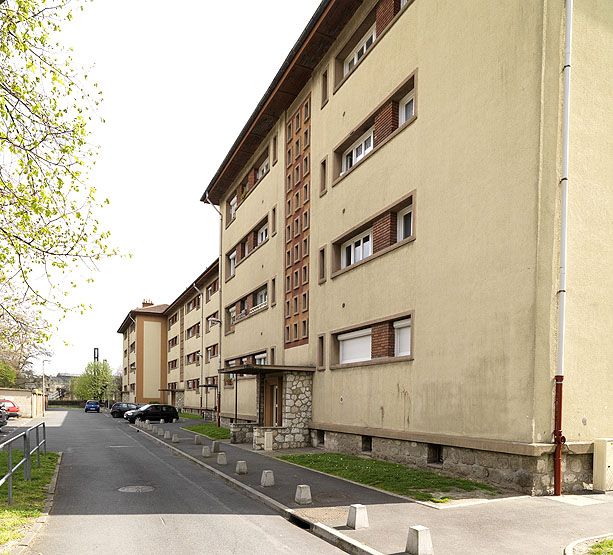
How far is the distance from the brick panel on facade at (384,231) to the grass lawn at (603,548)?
11113mm

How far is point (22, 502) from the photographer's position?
11.5 m

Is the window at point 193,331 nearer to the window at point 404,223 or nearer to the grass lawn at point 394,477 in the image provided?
the grass lawn at point 394,477

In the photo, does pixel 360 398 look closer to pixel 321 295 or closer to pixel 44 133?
pixel 321 295

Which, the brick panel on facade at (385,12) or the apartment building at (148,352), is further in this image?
the apartment building at (148,352)

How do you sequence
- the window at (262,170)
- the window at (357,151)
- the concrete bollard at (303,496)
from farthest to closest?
the window at (262,170)
the window at (357,151)
the concrete bollard at (303,496)

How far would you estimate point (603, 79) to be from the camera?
43.9 feet

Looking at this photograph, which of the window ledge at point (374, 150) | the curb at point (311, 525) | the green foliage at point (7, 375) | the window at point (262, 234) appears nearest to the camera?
the curb at point (311, 525)

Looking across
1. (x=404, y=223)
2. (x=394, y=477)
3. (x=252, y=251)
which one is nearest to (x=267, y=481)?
(x=394, y=477)

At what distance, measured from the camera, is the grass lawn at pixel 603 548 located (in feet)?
25.6

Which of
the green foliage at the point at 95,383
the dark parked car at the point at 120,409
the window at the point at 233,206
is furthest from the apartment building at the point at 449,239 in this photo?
the green foliage at the point at 95,383

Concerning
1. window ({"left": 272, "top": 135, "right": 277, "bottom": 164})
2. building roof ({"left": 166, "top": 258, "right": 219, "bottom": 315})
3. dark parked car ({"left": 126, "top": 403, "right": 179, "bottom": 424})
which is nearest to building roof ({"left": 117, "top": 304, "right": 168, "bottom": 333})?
building roof ({"left": 166, "top": 258, "right": 219, "bottom": 315})

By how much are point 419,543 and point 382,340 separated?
413 inches

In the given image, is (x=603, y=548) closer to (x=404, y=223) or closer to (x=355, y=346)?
(x=404, y=223)

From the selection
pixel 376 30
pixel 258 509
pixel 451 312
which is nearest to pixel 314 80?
pixel 376 30
